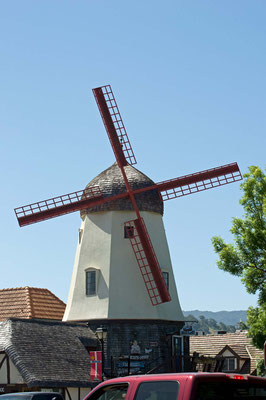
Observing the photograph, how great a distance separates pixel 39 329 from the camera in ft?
113

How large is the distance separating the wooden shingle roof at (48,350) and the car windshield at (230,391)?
21.8 metres

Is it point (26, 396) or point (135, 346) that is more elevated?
point (135, 346)

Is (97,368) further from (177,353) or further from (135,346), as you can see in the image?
(177,353)

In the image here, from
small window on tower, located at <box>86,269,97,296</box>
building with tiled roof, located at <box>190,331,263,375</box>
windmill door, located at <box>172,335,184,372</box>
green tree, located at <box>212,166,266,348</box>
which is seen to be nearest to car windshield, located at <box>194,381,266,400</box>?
green tree, located at <box>212,166,266,348</box>

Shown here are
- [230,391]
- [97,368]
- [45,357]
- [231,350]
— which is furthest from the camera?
[231,350]

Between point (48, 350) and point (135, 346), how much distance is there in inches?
202

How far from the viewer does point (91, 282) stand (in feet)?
125

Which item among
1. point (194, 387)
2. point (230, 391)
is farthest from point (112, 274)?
point (194, 387)

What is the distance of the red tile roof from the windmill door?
288 inches

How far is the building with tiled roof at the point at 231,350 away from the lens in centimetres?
5578

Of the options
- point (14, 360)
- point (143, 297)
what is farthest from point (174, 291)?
point (14, 360)

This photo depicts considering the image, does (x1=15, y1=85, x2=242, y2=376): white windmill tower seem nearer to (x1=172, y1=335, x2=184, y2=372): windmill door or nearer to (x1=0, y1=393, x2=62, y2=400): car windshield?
(x1=172, y1=335, x2=184, y2=372): windmill door

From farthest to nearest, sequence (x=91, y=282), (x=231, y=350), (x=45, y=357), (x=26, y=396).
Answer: (x=231, y=350)
(x=91, y=282)
(x=45, y=357)
(x=26, y=396)

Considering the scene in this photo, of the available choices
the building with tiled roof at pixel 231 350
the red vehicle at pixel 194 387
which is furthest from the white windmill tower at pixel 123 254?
the red vehicle at pixel 194 387
